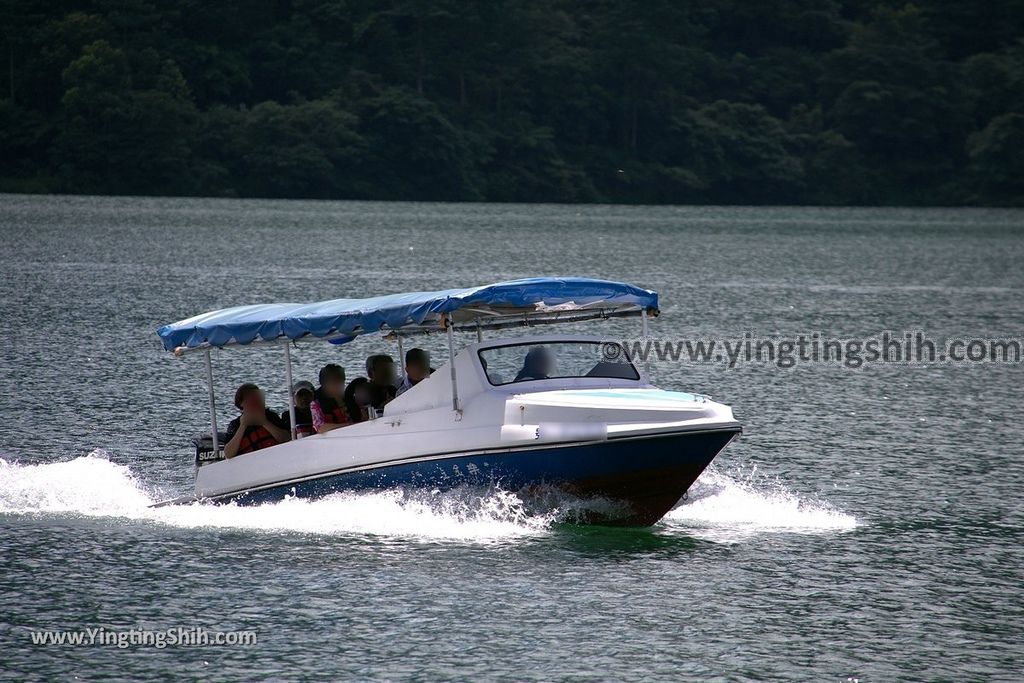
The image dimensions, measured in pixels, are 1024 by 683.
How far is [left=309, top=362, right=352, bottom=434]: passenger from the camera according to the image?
1822 centimetres

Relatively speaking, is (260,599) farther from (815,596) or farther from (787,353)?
(787,353)

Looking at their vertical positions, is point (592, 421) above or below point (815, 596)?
above

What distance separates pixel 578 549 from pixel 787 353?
22688mm

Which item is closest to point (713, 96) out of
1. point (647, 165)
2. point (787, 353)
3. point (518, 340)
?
point (647, 165)

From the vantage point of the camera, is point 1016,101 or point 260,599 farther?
point 1016,101

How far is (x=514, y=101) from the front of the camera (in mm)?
135000

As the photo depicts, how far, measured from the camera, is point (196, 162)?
12062 cm

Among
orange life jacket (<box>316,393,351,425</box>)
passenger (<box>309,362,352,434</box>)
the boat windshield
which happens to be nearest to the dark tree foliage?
passenger (<box>309,362,352,434</box>)

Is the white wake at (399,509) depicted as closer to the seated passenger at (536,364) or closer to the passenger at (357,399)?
the passenger at (357,399)

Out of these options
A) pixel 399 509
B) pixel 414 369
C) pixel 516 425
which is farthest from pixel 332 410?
pixel 516 425

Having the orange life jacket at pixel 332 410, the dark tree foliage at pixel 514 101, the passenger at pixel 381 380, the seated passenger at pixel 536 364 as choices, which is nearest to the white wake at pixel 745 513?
the seated passenger at pixel 536 364

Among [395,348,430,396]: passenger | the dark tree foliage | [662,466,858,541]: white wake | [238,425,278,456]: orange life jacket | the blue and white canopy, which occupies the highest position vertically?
the dark tree foliage

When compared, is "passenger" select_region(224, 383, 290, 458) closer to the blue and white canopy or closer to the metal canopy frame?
the metal canopy frame

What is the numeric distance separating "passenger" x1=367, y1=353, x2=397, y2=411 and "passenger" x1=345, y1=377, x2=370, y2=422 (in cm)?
11
